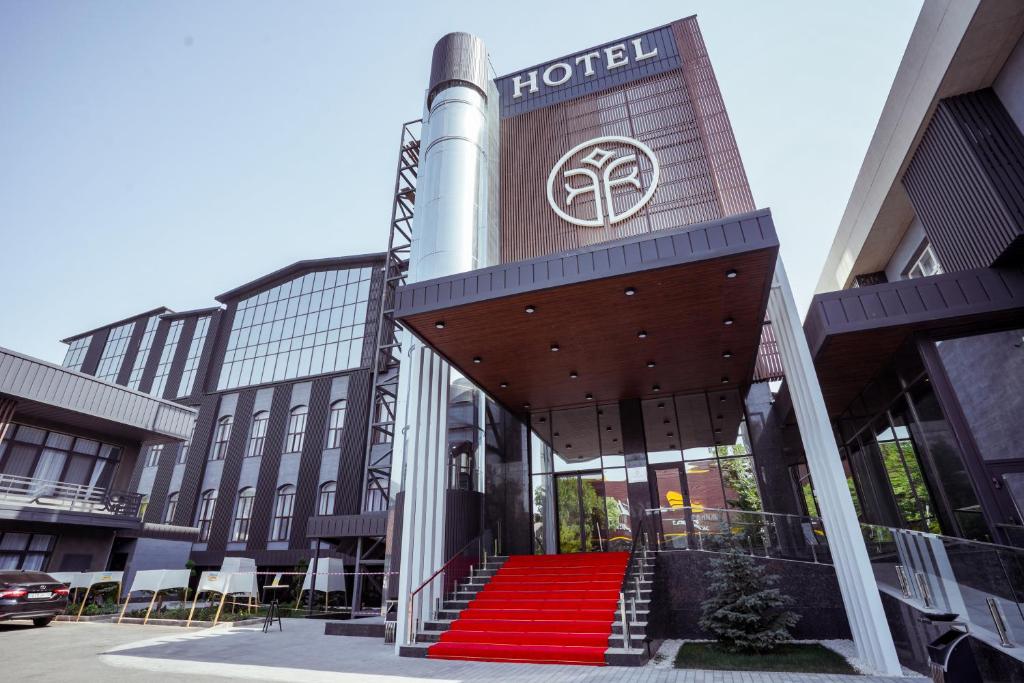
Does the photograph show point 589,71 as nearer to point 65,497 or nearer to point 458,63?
point 458,63

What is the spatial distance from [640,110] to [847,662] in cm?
1999

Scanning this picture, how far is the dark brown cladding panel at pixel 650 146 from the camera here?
18906mm

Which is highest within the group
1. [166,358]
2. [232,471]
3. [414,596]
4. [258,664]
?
[166,358]

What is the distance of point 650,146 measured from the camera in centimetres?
2059

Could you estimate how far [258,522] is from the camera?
27422 mm

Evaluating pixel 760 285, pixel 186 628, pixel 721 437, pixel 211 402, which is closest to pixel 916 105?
pixel 760 285

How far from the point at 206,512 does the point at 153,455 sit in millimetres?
7129

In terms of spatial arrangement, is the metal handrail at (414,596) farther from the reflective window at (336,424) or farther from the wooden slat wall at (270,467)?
the wooden slat wall at (270,467)

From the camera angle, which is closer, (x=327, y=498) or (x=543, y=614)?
(x=543, y=614)

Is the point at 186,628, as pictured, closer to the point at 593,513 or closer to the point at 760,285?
the point at 593,513

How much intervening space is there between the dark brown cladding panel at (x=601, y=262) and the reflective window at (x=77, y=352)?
45.8 metres

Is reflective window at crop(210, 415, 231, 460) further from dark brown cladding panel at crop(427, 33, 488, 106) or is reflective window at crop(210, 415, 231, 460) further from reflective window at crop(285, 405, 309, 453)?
dark brown cladding panel at crop(427, 33, 488, 106)

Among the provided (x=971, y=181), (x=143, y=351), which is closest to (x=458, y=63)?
(x=971, y=181)

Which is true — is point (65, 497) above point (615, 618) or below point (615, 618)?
above
